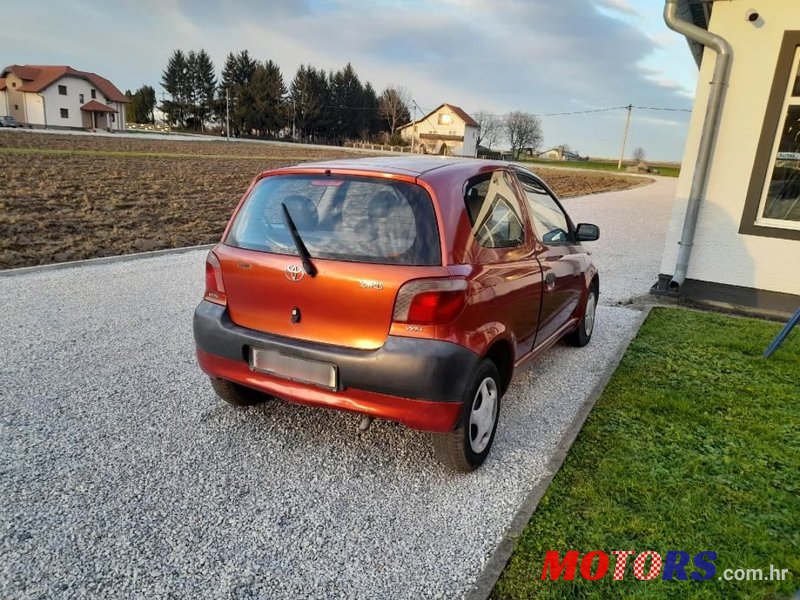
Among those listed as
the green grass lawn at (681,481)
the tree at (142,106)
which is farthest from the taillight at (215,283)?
the tree at (142,106)

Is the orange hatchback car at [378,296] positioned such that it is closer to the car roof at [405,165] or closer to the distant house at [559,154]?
the car roof at [405,165]

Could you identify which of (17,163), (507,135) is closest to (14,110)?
(17,163)

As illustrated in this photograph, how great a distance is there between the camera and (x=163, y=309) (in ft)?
20.5

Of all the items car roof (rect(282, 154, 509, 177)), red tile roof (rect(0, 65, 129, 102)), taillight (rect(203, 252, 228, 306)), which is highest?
red tile roof (rect(0, 65, 129, 102))

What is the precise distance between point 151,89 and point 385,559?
112460 mm

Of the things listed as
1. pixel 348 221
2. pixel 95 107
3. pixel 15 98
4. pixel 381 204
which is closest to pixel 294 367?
pixel 348 221

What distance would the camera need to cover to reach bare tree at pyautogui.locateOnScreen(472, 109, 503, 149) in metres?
101

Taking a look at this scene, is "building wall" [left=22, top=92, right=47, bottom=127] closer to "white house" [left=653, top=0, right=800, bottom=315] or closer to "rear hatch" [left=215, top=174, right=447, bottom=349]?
"white house" [left=653, top=0, right=800, bottom=315]

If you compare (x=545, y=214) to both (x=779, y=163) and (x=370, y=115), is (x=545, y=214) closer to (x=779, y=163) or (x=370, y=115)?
(x=779, y=163)

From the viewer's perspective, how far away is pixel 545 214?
463cm

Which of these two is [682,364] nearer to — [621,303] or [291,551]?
[621,303]

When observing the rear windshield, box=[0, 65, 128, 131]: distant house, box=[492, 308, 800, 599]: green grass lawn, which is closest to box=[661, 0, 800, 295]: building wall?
box=[492, 308, 800, 599]: green grass lawn

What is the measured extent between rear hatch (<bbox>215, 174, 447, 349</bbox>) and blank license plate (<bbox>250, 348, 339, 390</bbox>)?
0.13m

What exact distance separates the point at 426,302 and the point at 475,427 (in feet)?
2.94
